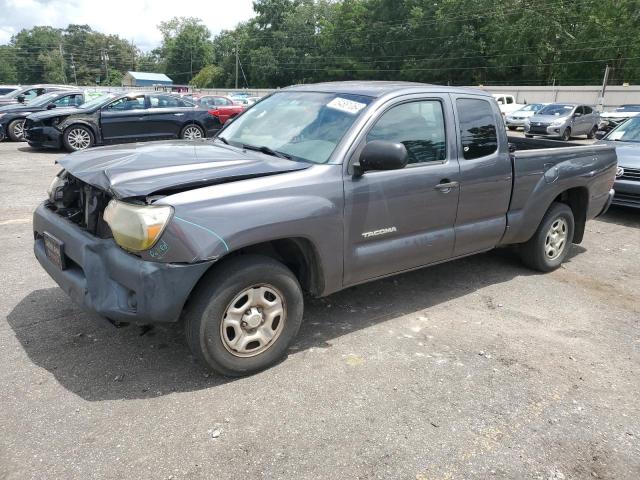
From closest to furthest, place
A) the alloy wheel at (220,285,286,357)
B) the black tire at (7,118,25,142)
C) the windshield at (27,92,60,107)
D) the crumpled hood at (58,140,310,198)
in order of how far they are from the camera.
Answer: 1. the crumpled hood at (58,140,310,198)
2. the alloy wheel at (220,285,286,357)
3. the windshield at (27,92,60,107)
4. the black tire at (7,118,25,142)

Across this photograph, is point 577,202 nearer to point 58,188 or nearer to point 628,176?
point 628,176

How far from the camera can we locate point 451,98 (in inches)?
170

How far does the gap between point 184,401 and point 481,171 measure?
2.95 meters

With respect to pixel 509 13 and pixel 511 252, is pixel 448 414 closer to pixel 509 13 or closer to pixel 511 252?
pixel 511 252

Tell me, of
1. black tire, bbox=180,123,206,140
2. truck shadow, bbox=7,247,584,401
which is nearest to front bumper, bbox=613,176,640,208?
truck shadow, bbox=7,247,584,401

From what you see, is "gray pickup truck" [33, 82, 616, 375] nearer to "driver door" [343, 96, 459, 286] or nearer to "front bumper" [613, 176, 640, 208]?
"driver door" [343, 96, 459, 286]

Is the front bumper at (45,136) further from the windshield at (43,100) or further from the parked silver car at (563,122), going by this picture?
the parked silver car at (563,122)

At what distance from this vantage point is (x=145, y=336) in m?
3.77

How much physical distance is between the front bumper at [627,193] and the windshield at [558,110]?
15.1 meters

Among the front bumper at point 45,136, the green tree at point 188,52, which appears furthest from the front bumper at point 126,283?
the green tree at point 188,52

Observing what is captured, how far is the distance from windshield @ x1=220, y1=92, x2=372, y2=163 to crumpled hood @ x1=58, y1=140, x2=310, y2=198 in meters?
0.20

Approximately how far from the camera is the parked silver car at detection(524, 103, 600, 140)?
20938 millimetres

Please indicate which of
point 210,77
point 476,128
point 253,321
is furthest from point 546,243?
point 210,77

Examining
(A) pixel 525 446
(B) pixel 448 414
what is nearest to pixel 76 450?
(B) pixel 448 414
